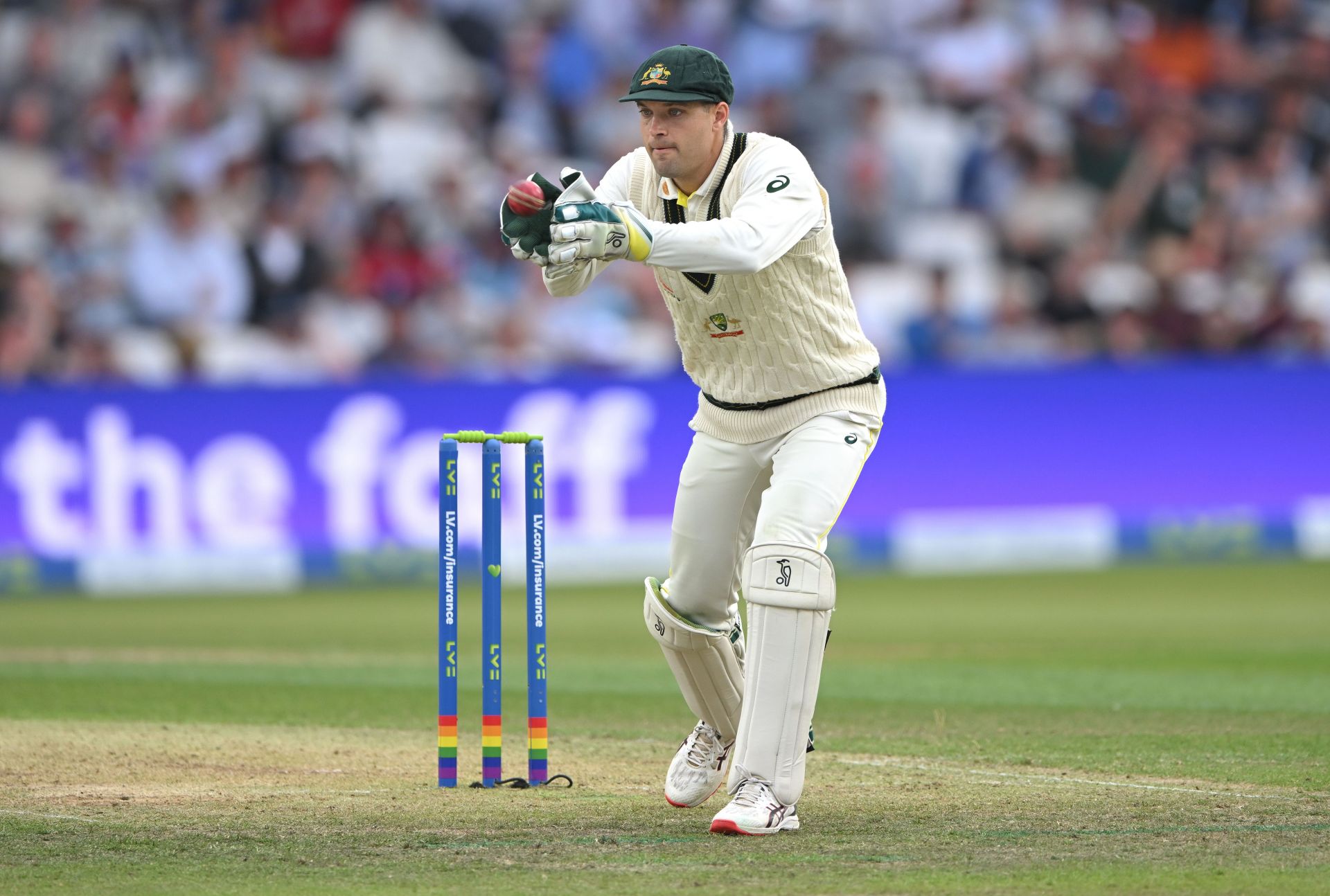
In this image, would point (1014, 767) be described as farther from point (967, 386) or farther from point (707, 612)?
point (967, 386)

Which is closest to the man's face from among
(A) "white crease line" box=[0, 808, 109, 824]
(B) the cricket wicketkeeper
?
(B) the cricket wicketkeeper

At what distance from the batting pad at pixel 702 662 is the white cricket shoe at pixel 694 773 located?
0.08m

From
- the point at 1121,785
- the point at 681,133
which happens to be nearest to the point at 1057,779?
the point at 1121,785

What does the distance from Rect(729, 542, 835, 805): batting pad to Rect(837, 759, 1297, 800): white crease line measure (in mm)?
1046

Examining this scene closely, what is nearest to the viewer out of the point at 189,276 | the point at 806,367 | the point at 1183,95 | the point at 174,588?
the point at 806,367

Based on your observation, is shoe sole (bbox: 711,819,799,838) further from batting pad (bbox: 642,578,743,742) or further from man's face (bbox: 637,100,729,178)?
man's face (bbox: 637,100,729,178)

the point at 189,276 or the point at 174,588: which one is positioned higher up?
the point at 189,276

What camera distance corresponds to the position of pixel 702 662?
16.6ft

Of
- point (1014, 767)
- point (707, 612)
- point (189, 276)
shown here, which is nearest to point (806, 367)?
point (707, 612)

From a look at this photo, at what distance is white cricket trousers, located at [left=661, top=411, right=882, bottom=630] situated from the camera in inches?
184

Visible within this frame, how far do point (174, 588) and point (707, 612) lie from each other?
7.55 m

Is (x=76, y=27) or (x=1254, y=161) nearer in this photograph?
(x=76, y=27)

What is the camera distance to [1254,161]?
15.6 metres

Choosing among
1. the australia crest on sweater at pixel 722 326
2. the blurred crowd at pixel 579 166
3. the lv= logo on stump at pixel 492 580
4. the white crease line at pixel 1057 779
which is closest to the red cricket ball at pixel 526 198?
the australia crest on sweater at pixel 722 326
